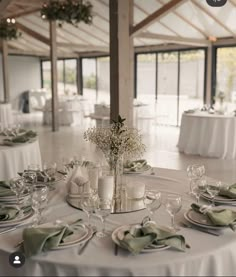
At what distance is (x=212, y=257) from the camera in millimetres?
1688

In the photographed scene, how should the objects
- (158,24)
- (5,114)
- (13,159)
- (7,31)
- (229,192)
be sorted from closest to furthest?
(229,192) → (13,159) → (158,24) → (7,31) → (5,114)

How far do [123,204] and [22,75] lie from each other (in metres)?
16.4

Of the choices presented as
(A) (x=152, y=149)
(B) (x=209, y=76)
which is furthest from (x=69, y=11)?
(B) (x=209, y=76)

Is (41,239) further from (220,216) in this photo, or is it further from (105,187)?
(220,216)

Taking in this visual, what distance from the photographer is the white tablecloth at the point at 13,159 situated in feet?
13.6

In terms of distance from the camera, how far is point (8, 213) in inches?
80.5

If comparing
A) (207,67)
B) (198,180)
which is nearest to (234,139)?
(207,67)

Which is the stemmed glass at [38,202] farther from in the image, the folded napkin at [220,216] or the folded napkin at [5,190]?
the folded napkin at [220,216]

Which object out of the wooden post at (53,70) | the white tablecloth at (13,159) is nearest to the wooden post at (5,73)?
the wooden post at (53,70)

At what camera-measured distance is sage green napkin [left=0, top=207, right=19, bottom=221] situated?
2.02 meters

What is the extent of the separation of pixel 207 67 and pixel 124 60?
22.6ft

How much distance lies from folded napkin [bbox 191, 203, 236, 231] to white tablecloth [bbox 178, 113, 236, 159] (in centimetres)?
558

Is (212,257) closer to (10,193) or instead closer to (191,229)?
(191,229)

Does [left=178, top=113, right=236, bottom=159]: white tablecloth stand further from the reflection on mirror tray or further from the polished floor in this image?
the reflection on mirror tray
